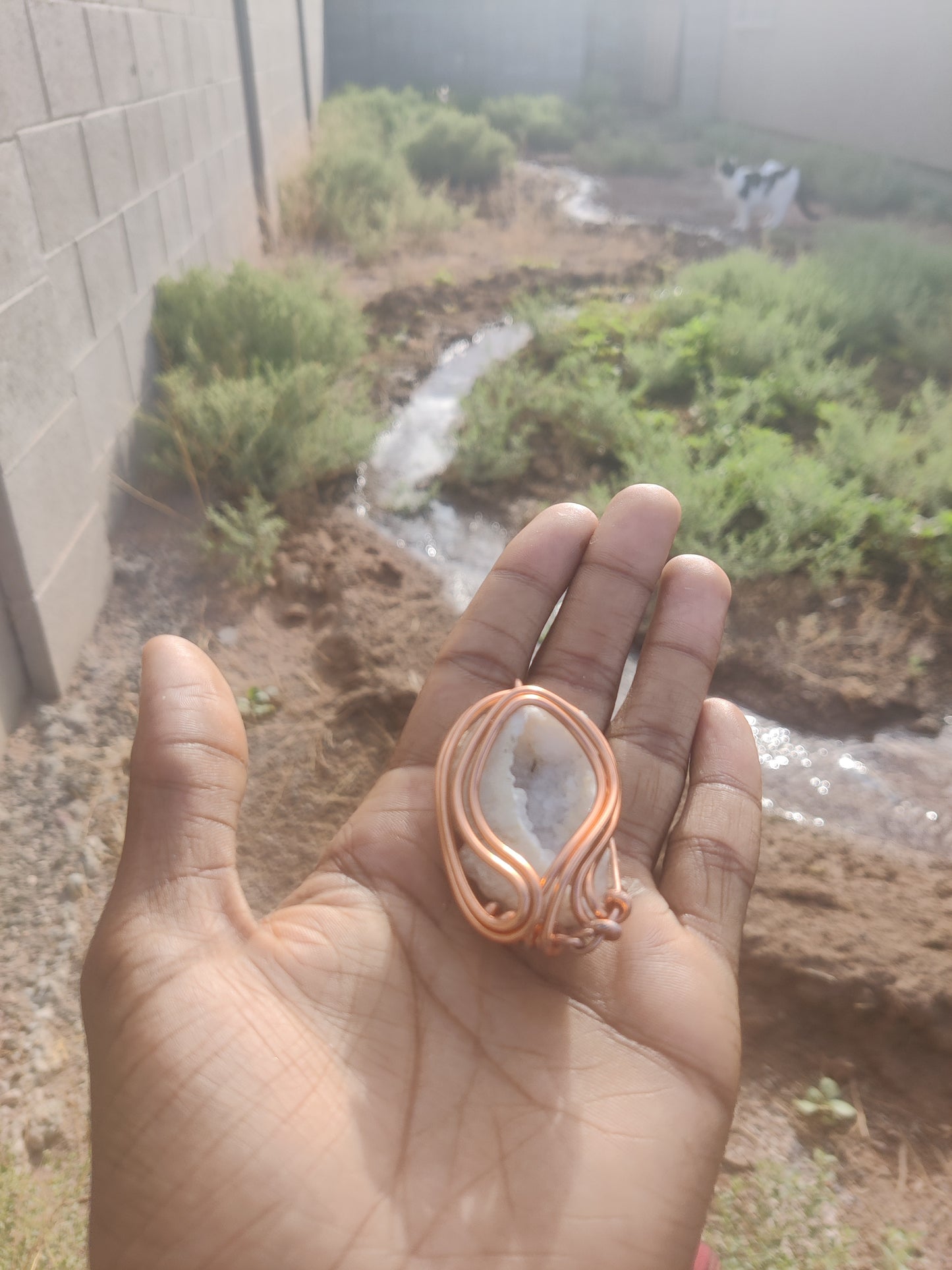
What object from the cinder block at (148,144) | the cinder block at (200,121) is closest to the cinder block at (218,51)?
the cinder block at (200,121)

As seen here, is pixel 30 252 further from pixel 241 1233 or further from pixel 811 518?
pixel 811 518

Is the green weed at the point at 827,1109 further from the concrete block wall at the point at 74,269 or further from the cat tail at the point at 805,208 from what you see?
the cat tail at the point at 805,208

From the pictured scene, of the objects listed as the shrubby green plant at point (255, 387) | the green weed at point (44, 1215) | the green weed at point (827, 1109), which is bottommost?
the green weed at point (827, 1109)

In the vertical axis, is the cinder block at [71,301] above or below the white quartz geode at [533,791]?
above

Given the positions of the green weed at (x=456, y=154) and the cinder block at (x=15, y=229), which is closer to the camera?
the cinder block at (x=15, y=229)

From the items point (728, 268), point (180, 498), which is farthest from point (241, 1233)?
point (728, 268)

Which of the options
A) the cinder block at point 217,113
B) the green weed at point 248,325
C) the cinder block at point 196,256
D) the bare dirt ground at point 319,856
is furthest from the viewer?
the cinder block at point 217,113

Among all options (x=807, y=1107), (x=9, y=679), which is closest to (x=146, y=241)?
(x=9, y=679)

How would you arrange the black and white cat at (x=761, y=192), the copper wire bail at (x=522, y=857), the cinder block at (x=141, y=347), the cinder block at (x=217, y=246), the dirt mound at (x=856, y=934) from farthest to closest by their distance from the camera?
the black and white cat at (x=761, y=192)
the cinder block at (x=217, y=246)
the cinder block at (x=141, y=347)
the dirt mound at (x=856, y=934)
the copper wire bail at (x=522, y=857)
